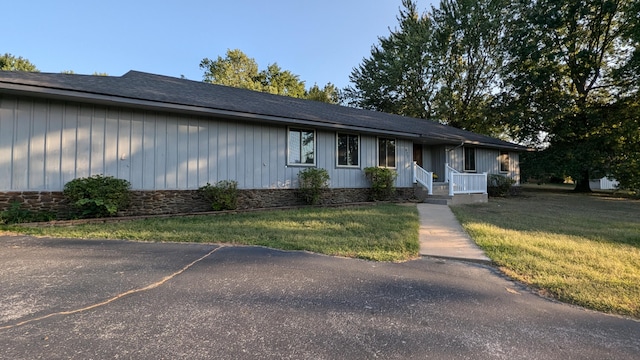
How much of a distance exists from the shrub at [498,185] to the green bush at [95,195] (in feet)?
56.5

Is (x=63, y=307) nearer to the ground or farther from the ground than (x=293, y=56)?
nearer to the ground

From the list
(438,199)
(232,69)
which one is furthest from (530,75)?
(232,69)

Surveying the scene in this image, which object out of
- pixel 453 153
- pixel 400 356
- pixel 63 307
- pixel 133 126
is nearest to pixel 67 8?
pixel 133 126

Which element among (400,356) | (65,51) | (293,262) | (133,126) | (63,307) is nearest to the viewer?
(400,356)

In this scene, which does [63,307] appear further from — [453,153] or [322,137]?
[453,153]

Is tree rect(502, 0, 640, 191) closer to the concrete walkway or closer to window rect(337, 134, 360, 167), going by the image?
window rect(337, 134, 360, 167)

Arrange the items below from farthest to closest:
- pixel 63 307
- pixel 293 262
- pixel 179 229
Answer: pixel 179 229 → pixel 293 262 → pixel 63 307

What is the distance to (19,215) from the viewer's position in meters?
6.69

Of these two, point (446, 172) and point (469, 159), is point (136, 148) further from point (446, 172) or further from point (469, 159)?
point (469, 159)

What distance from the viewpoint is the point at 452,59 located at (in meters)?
27.0

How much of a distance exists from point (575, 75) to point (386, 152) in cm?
1743

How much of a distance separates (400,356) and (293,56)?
3297 cm

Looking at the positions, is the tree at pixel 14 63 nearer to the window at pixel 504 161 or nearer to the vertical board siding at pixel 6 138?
the vertical board siding at pixel 6 138

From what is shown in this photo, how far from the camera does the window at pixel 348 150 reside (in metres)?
11.9
